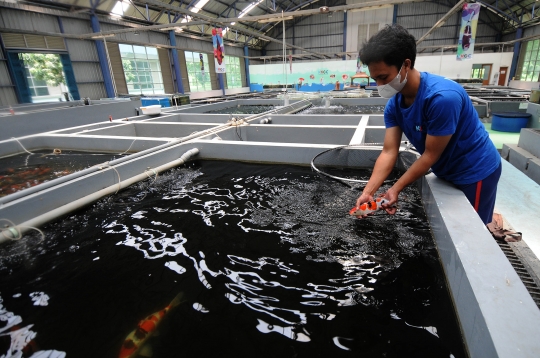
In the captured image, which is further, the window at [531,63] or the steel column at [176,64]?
the window at [531,63]

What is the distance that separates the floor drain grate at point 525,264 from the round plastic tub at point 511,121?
16.9ft

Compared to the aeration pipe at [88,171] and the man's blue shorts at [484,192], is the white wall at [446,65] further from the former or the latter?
the man's blue shorts at [484,192]

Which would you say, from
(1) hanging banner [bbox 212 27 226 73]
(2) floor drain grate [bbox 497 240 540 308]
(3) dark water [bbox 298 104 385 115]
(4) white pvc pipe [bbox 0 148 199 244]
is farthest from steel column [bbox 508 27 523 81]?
(4) white pvc pipe [bbox 0 148 199 244]

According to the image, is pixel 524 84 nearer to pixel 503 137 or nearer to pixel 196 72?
pixel 503 137

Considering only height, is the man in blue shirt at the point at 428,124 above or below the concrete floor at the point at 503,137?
above

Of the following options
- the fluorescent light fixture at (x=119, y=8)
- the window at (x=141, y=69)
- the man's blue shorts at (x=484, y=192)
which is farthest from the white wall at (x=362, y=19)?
the man's blue shorts at (x=484, y=192)

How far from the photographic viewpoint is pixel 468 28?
26.2 ft

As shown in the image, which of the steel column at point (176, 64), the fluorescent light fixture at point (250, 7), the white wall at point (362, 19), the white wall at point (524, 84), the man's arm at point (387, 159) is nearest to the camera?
the man's arm at point (387, 159)

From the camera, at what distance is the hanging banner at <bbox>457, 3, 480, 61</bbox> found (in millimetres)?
7623

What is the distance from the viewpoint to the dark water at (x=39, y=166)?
129 inches

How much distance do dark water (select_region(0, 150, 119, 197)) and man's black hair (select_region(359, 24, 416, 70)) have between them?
3648mm

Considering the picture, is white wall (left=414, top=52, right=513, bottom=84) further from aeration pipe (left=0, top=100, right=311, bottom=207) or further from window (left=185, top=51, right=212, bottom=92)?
aeration pipe (left=0, top=100, right=311, bottom=207)

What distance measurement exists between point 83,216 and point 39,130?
17.8 feet

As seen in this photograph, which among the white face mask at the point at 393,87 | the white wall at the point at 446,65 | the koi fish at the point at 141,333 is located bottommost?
the koi fish at the point at 141,333
